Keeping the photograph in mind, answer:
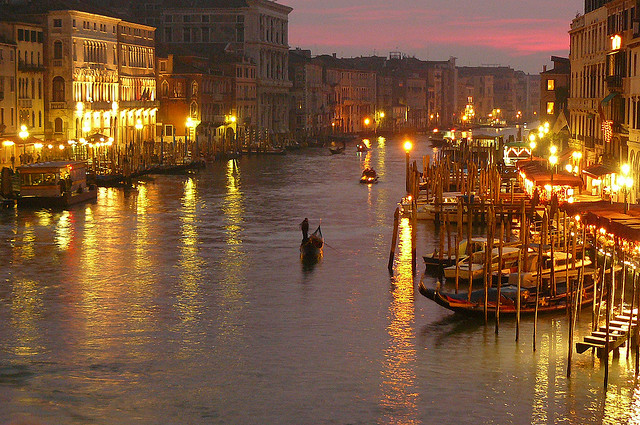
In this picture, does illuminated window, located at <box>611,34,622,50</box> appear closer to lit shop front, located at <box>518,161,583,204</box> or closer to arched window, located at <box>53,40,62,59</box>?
lit shop front, located at <box>518,161,583,204</box>

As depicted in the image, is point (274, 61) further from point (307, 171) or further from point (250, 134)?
point (307, 171)

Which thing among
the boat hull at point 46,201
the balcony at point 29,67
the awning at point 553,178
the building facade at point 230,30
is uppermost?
the building facade at point 230,30

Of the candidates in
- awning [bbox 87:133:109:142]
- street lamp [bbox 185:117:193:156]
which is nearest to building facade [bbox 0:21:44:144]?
awning [bbox 87:133:109:142]

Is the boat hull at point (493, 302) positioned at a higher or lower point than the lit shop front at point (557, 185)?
lower

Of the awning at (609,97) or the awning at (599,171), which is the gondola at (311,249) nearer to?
the awning at (599,171)

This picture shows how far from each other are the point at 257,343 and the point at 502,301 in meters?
5.02

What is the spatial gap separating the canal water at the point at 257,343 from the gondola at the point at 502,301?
243 millimetres

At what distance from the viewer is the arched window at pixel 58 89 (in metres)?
67.4

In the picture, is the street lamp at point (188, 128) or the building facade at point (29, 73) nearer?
the building facade at point (29, 73)

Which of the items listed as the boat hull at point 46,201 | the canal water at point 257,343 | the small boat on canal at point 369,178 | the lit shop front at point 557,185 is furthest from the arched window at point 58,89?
the lit shop front at point 557,185

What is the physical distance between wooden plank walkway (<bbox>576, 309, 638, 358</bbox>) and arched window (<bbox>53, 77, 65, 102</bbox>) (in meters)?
50.6

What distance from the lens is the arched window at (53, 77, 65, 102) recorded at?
221ft

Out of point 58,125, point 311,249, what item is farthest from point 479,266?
point 58,125

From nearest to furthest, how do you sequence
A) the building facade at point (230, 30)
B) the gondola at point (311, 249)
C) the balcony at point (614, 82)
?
1. the gondola at point (311, 249)
2. the balcony at point (614, 82)
3. the building facade at point (230, 30)
